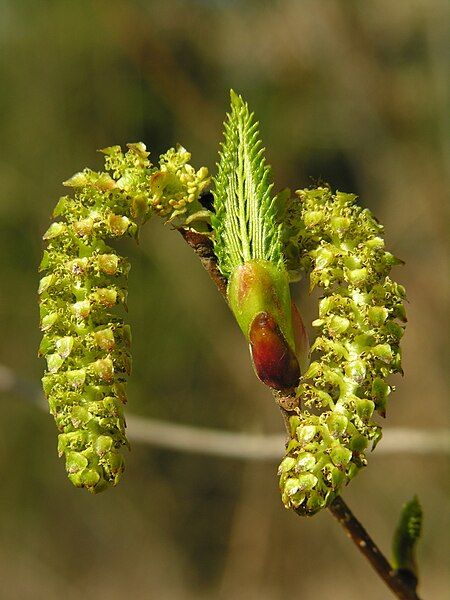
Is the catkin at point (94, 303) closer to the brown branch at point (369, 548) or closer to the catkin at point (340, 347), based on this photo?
the catkin at point (340, 347)

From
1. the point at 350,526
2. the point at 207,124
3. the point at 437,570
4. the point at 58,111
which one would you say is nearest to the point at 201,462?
the point at 437,570

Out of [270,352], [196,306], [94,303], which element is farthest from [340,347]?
[196,306]

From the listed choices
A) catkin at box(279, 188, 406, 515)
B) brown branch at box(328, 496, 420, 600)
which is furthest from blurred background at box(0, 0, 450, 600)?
catkin at box(279, 188, 406, 515)

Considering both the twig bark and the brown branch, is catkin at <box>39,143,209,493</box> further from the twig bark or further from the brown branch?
the brown branch

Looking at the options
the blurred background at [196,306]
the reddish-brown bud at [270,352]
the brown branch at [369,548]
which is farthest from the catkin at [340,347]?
the blurred background at [196,306]

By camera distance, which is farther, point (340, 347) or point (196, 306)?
point (196, 306)

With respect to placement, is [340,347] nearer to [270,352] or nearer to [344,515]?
[270,352]
